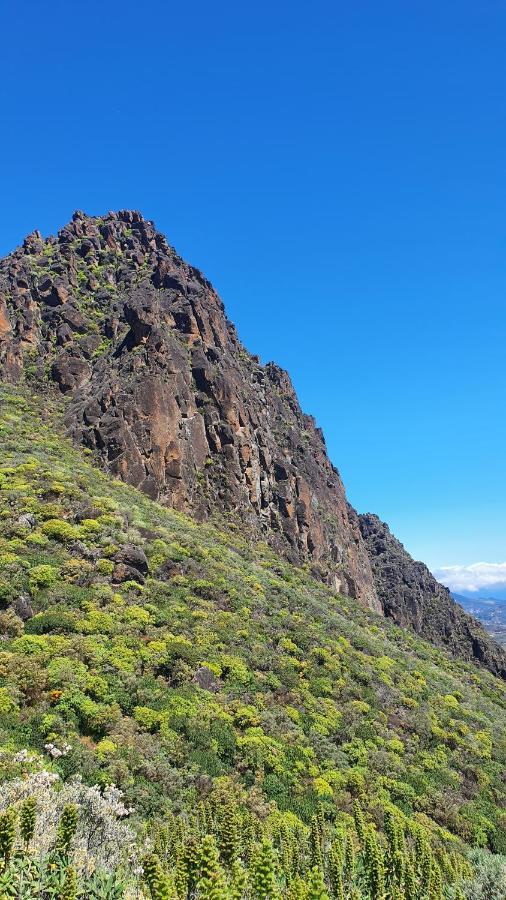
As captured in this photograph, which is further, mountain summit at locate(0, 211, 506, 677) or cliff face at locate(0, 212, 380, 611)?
mountain summit at locate(0, 211, 506, 677)

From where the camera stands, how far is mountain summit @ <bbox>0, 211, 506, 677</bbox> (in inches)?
2453

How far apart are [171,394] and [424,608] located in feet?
290

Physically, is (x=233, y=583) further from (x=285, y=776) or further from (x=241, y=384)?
(x=241, y=384)

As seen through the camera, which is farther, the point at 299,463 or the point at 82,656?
the point at 299,463

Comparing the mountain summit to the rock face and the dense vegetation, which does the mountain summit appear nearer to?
the rock face

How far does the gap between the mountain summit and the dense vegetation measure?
706 inches

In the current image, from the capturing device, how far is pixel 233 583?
1631 inches

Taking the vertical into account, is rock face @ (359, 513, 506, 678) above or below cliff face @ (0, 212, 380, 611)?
below

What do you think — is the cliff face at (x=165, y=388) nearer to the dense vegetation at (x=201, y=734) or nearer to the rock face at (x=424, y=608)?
the rock face at (x=424, y=608)

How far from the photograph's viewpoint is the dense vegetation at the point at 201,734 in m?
14.6

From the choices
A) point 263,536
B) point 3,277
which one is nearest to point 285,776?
point 263,536

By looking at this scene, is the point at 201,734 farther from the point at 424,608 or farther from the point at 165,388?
the point at 424,608

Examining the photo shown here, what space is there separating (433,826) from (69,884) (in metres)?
21.3

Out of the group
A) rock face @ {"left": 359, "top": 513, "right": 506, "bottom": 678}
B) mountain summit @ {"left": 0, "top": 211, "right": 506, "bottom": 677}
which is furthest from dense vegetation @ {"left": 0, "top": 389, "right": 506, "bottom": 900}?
rock face @ {"left": 359, "top": 513, "right": 506, "bottom": 678}
